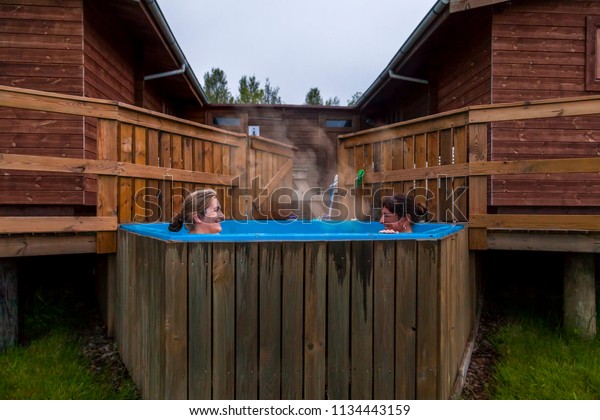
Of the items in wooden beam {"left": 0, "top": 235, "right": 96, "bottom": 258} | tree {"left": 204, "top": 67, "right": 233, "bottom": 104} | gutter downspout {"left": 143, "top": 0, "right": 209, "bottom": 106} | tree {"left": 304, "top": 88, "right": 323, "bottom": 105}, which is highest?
tree {"left": 204, "top": 67, "right": 233, "bottom": 104}

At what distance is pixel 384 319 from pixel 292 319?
0.55m

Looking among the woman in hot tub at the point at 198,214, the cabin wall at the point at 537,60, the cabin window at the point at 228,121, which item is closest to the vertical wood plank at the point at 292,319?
the woman in hot tub at the point at 198,214

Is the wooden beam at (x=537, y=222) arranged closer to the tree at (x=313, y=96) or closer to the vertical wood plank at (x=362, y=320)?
the vertical wood plank at (x=362, y=320)

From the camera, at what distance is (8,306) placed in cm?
365

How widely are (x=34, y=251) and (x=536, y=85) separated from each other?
269 inches

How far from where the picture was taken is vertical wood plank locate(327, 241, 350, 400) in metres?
2.22

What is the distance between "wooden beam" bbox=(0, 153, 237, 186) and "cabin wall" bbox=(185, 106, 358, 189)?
880 centimetres

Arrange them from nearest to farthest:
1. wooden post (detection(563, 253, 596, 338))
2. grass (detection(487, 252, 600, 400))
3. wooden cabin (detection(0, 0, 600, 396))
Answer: grass (detection(487, 252, 600, 400)), wooden cabin (detection(0, 0, 600, 396)), wooden post (detection(563, 253, 596, 338))

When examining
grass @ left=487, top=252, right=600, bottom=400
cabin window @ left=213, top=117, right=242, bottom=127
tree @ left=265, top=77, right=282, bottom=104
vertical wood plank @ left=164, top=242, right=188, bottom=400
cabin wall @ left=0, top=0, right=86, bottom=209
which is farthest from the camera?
tree @ left=265, top=77, right=282, bottom=104

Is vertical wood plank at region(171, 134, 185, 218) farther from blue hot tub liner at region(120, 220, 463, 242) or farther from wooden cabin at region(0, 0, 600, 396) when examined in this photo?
blue hot tub liner at region(120, 220, 463, 242)

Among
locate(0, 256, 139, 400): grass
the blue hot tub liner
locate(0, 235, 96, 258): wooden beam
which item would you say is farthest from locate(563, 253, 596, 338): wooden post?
locate(0, 235, 96, 258): wooden beam

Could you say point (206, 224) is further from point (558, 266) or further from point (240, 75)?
point (240, 75)

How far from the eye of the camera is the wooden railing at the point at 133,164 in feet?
11.1

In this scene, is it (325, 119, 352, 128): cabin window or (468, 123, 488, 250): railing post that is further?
(325, 119, 352, 128): cabin window
